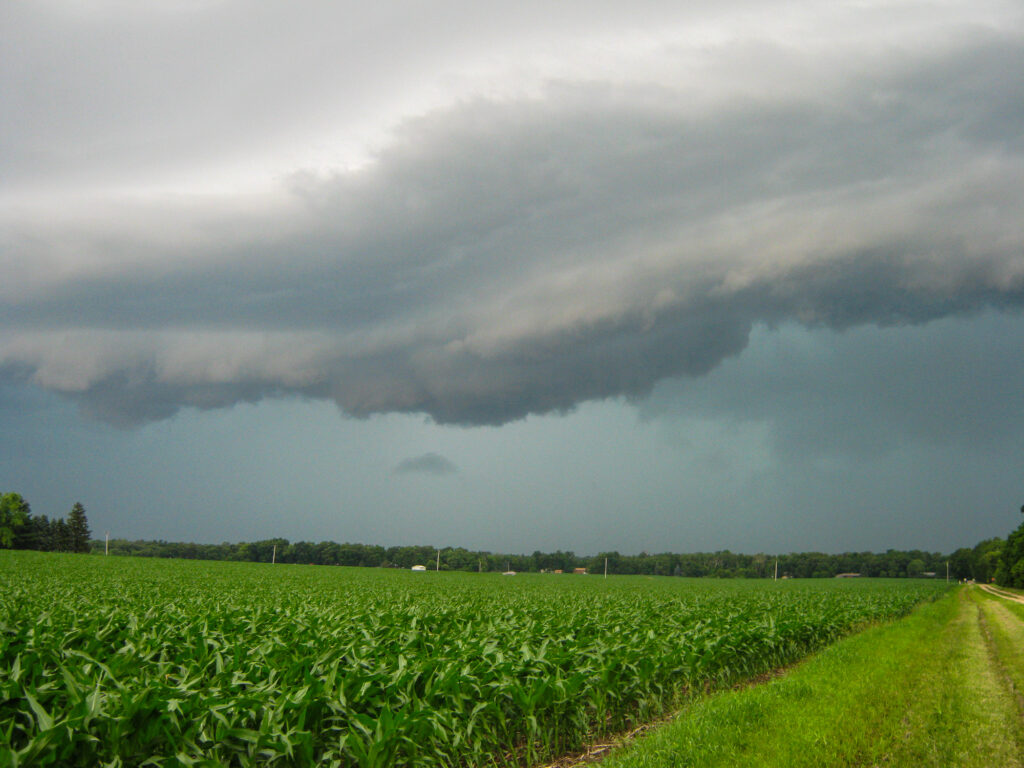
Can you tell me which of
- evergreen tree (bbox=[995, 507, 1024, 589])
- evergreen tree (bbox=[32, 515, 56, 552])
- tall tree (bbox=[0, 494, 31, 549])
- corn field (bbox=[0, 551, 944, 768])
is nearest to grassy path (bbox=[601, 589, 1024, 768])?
corn field (bbox=[0, 551, 944, 768])

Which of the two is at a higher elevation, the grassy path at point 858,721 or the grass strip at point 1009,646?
the grassy path at point 858,721

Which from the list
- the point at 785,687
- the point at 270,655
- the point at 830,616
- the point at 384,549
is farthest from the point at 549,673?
the point at 384,549

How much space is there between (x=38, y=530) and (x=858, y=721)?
15803cm

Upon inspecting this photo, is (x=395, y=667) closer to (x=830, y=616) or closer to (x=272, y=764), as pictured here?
(x=272, y=764)

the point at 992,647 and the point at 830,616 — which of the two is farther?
the point at 830,616

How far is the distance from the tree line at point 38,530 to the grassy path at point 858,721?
143m

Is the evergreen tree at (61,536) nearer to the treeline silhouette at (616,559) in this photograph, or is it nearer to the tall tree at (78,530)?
the tall tree at (78,530)

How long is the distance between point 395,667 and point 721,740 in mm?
4389

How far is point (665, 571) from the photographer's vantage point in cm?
18175

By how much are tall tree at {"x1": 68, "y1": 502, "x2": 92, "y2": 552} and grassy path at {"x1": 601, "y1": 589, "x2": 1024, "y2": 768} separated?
6078 inches

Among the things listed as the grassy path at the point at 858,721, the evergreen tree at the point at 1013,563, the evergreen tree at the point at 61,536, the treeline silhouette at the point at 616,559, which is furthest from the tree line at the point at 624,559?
the grassy path at the point at 858,721

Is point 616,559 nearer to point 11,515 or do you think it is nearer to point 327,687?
point 11,515

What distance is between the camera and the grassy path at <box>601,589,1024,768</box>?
794 centimetres

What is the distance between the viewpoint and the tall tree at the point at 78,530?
436 feet
